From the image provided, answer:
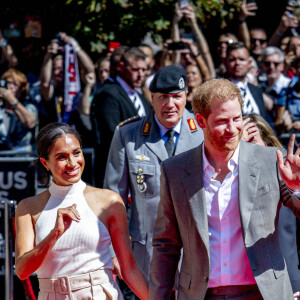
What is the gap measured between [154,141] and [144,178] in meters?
0.31

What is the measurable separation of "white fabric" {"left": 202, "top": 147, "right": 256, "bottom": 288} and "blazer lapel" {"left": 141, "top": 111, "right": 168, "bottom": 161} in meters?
1.56

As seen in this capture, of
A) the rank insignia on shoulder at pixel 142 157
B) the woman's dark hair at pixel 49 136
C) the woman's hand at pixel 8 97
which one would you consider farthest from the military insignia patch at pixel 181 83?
the woman's hand at pixel 8 97

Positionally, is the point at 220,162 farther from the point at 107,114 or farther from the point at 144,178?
the point at 107,114

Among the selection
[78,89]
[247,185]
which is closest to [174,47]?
[78,89]

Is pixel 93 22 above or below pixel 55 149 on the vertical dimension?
above

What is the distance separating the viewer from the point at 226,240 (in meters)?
3.63

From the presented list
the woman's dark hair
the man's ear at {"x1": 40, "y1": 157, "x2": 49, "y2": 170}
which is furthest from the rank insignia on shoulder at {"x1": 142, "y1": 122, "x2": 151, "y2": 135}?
the man's ear at {"x1": 40, "y1": 157, "x2": 49, "y2": 170}

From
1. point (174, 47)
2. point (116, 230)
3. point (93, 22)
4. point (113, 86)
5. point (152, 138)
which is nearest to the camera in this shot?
point (116, 230)

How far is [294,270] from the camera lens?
4.50 metres

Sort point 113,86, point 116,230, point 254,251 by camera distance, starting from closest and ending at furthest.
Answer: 1. point 254,251
2. point 116,230
3. point 113,86

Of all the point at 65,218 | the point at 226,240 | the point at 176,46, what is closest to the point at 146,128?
the point at 65,218

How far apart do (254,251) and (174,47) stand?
17.7ft

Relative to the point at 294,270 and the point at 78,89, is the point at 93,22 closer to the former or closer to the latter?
the point at 78,89

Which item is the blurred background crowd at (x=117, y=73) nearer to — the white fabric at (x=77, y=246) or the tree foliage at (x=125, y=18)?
the tree foliage at (x=125, y=18)
